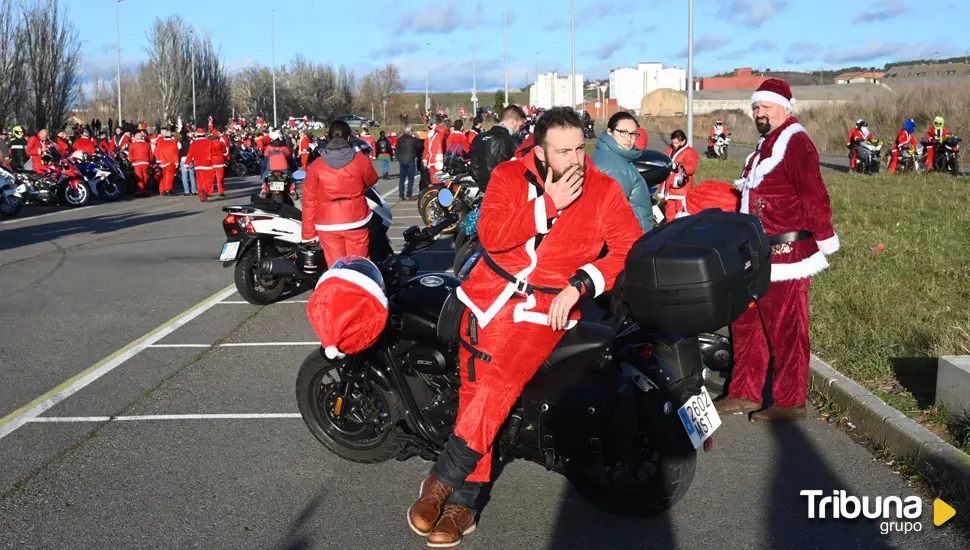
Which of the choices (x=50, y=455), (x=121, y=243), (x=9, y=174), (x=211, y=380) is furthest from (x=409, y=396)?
(x=9, y=174)

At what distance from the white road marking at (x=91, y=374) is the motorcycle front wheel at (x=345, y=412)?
2.01 meters

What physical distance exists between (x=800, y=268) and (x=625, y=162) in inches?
68.7

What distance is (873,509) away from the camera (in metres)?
4.73

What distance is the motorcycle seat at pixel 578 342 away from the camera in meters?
4.36

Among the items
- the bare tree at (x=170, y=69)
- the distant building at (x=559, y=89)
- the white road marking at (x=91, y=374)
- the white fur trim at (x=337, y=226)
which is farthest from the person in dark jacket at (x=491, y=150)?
the bare tree at (x=170, y=69)

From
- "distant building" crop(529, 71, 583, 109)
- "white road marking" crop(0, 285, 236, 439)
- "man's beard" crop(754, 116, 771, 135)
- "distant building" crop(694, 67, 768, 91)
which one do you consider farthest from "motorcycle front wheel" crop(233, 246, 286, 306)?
"distant building" crop(694, 67, 768, 91)

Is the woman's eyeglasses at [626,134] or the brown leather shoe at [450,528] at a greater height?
the woman's eyeglasses at [626,134]

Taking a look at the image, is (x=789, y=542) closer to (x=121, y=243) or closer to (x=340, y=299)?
(x=340, y=299)

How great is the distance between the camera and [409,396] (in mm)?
4953

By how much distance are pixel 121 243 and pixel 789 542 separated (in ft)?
44.6

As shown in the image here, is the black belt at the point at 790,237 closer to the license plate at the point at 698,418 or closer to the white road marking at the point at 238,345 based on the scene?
the license plate at the point at 698,418

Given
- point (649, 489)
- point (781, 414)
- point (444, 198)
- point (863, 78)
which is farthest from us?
point (863, 78)

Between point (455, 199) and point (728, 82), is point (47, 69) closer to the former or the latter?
point (455, 199)

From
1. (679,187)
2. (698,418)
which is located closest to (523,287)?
(698,418)
